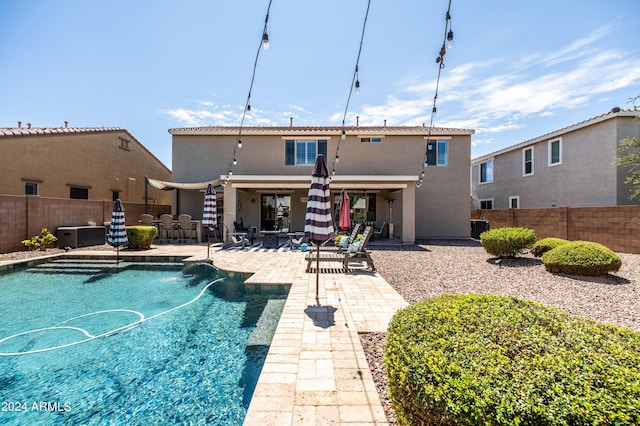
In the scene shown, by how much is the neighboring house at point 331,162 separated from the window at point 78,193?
597 cm

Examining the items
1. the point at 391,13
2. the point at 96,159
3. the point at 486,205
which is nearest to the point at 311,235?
the point at 391,13

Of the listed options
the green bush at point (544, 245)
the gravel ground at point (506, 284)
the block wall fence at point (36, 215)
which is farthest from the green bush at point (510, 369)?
the block wall fence at point (36, 215)

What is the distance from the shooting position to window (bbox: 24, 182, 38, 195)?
14.9 meters

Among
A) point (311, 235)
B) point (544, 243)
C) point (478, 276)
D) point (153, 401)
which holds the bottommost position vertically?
point (153, 401)

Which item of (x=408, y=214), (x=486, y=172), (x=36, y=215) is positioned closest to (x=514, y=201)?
(x=486, y=172)

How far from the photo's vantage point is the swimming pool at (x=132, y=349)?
3.19 metres

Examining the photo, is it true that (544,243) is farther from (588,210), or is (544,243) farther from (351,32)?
(351,32)

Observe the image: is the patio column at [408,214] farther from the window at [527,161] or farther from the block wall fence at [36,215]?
the block wall fence at [36,215]

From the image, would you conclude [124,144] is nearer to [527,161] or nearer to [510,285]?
[510,285]

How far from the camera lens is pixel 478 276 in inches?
306

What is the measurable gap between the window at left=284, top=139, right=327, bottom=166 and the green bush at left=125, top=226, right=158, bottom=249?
29.2 feet

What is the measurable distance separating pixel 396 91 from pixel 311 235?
632 centimetres

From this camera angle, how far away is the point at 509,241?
9.03 metres

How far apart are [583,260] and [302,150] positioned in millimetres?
14408
